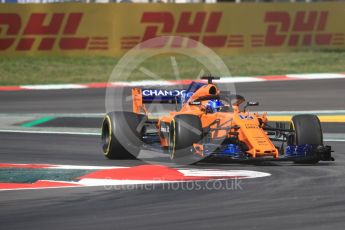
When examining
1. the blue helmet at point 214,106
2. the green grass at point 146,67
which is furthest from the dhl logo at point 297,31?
the blue helmet at point 214,106

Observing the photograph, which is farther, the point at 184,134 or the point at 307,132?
the point at 307,132

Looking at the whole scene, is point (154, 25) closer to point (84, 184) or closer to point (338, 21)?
point (338, 21)

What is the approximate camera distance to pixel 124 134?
14164mm

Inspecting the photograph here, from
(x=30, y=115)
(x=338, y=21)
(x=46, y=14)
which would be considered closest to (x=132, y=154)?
(x=30, y=115)

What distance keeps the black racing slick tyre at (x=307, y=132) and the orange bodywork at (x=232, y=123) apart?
0.43m

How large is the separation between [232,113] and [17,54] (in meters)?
17.4

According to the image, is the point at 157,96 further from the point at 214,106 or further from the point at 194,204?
the point at 194,204

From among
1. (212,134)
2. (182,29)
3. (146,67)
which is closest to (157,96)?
(212,134)

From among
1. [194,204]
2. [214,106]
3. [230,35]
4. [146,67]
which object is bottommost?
[194,204]

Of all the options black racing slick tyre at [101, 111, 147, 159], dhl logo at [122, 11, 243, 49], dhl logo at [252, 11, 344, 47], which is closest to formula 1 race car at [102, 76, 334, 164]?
black racing slick tyre at [101, 111, 147, 159]

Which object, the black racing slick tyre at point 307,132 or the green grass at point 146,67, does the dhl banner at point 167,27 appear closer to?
the green grass at point 146,67

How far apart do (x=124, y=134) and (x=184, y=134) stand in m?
1.46

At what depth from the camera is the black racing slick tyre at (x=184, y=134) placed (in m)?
13.0

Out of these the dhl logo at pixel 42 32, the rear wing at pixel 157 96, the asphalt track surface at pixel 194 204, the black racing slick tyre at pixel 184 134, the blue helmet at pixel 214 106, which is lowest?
the asphalt track surface at pixel 194 204
